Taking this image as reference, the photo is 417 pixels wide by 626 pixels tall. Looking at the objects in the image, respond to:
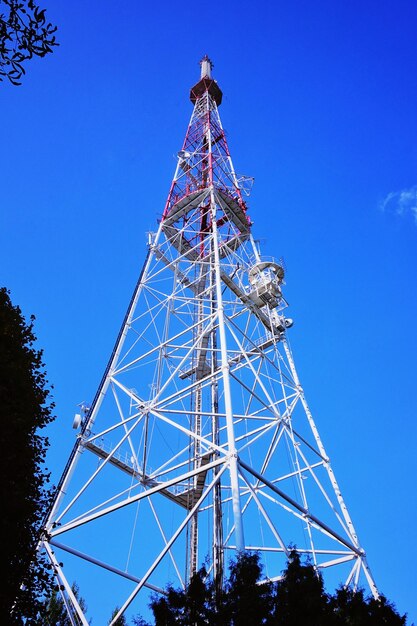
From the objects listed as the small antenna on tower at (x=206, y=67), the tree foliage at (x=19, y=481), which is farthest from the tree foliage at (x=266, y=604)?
the small antenna on tower at (x=206, y=67)

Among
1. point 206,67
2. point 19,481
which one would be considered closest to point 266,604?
point 19,481

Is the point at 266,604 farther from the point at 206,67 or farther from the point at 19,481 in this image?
the point at 206,67

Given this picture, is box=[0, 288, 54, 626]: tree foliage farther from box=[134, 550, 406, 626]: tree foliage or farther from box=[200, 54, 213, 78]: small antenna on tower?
box=[200, 54, 213, 78]: small antenna on tower

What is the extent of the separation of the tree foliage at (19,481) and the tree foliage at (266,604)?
1905 millimetres

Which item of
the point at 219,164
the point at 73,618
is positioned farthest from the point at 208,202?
the point at 73,618

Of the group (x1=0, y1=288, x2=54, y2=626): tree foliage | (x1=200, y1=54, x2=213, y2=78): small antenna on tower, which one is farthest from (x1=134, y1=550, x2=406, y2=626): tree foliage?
(x1=200, y1=54, x2=213, y2=78): small antenna on tower

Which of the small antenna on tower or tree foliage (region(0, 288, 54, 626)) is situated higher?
the small antenna on tower

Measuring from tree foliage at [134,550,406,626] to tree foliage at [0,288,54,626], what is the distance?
6.25 ft

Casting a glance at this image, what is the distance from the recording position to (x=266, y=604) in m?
6.93

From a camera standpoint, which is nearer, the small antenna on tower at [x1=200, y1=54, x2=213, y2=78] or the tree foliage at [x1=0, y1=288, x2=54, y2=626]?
the tree foliage at [x1=0, y1=288, x2=54, y2=626]

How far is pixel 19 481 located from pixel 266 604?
13.6 ft

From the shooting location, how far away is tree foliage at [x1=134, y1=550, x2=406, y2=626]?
6793 millimetres

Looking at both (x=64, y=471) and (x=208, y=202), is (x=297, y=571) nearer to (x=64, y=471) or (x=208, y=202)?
(x=64, y=471)

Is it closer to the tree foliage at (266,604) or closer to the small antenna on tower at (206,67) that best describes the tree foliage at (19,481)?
the tree foliage at (266,604)
